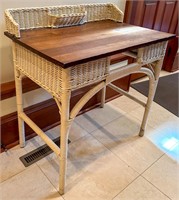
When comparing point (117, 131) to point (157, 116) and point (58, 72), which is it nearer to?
point (157, 116)

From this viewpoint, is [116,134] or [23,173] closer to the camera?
[23,173]

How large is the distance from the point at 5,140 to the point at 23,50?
68 centimetres

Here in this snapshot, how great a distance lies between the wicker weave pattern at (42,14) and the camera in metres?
1.02

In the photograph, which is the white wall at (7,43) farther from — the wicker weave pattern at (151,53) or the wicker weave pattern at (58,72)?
the wicker weave pattern at (151,53)

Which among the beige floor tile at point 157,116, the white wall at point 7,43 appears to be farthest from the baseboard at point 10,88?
the beige floor tile at point 157,116

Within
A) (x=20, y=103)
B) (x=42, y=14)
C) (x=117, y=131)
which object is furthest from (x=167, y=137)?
(x=42, y=14)

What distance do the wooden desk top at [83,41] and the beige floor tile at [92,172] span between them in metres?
0.78

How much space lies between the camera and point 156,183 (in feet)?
4.32

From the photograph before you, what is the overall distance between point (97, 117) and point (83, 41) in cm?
93

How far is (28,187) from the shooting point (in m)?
1.22

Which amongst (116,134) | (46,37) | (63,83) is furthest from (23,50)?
(116,134)

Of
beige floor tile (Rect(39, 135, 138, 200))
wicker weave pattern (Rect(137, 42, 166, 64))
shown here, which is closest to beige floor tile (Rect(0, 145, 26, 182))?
beige floor tile (Rect(39, 135, 138, 200))

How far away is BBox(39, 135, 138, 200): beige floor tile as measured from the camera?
1.23 metres

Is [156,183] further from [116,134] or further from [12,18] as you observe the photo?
[12,18]
